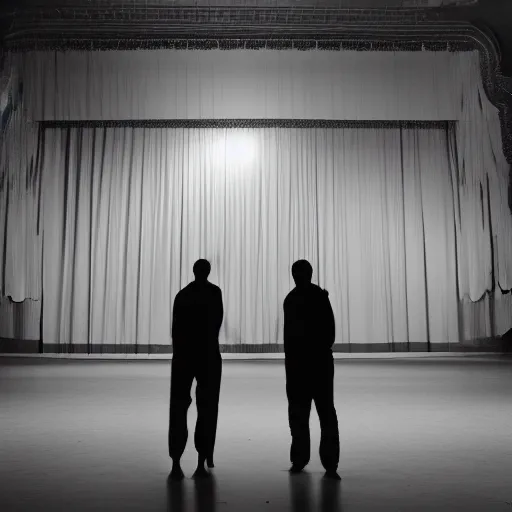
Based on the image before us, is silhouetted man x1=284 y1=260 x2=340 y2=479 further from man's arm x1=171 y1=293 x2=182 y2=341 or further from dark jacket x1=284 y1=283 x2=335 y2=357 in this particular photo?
man's arm x1=171 y1=293 x2=182 y2=341

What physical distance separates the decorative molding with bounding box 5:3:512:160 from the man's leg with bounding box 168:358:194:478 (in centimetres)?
990

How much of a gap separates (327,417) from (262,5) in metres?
9.96

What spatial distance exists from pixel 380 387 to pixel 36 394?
3.59 m

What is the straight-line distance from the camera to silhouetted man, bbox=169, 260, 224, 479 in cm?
326

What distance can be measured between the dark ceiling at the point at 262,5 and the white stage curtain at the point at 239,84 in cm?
101

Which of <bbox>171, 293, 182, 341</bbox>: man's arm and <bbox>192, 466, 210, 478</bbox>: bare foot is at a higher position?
<bbox>171, 293, 182, 341</bbox>: man's arm

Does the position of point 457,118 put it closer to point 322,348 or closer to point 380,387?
point 380,387

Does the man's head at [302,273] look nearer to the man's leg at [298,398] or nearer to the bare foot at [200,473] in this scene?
the man's leg at [298,398]

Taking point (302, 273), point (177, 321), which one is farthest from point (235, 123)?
point (177, 321)

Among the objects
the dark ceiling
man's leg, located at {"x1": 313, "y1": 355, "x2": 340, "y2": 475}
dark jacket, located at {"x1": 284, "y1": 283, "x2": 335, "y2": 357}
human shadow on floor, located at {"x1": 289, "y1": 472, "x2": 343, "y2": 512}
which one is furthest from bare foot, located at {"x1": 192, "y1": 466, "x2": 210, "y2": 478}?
the dark ceiling

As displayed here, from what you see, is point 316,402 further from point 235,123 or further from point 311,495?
point 235,123

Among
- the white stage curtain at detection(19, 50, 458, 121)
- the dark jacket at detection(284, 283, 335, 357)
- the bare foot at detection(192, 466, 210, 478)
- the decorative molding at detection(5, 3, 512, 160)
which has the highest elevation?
the decorative molding at detection(5, 3, 512, 160)

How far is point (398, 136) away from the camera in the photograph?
47.4 feet

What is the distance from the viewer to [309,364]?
3.35m
